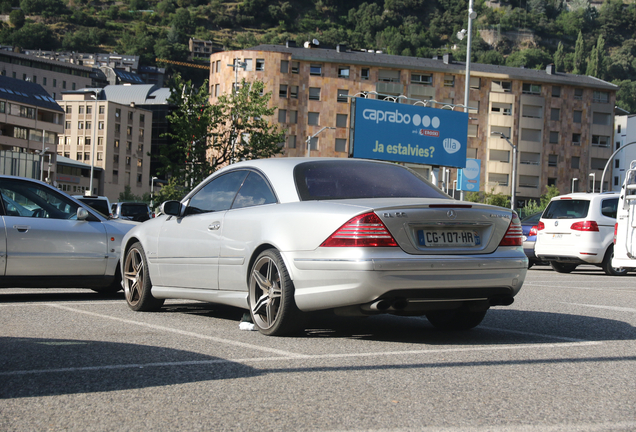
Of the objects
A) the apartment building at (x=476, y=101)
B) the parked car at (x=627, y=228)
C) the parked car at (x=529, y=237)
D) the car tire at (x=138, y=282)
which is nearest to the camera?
the car tire at (x=138, y=282)

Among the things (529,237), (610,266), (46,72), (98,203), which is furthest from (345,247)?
(46,72)

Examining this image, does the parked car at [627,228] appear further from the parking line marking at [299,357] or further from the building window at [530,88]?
the building window at [530,88]

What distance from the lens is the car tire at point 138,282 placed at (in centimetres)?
807

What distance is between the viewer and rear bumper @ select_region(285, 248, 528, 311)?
5.70 metres

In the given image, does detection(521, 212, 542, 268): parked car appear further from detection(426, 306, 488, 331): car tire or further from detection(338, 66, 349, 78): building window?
detection(338, 66, 349, 78): building window

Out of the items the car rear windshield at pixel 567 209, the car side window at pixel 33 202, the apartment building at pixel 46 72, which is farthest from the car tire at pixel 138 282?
the apartment building at pixel 46 72

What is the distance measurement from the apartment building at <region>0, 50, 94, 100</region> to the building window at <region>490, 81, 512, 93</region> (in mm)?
82769

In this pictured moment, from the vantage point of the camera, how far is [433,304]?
5.94m

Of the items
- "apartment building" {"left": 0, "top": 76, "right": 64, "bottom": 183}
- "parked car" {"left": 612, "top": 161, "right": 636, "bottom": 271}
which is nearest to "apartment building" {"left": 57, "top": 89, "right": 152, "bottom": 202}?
"apartment building" {"left": 0, "top": 76, "right": 64, "bottom": 183}

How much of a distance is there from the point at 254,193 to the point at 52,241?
3737 mm

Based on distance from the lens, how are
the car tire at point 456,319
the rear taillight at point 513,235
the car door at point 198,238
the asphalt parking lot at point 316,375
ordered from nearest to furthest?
1. the asphalt parking lot at point 316,375
2. the rear taillight at point 513,235
3. the car tire at point 456,319
4. the car door at point 198,238

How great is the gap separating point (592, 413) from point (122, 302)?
6517 mm

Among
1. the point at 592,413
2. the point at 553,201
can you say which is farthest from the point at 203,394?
the point at 553,201

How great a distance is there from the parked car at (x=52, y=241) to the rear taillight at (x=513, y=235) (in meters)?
5.31
